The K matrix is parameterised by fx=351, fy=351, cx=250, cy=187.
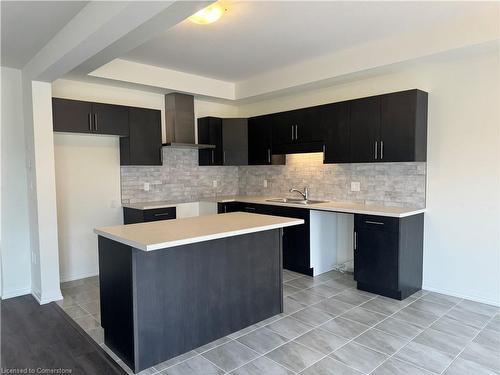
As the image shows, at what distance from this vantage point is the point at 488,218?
3371 mm

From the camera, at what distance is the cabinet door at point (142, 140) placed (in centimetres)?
444

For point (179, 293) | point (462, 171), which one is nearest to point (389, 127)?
point (462, 171)

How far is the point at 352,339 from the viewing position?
2758 millimetres

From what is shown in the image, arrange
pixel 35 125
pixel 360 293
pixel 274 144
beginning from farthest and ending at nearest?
1. pixel 274 144
2. pixel 360 293
3. pixel 35 125

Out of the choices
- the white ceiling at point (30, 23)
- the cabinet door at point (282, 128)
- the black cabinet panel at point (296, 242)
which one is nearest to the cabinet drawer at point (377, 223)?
the black cabinet panel at point (296, 242)

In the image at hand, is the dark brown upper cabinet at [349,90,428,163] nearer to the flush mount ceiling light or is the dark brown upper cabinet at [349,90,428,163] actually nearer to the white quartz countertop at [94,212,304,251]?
the white quartz countertop at [94,212,304,251]

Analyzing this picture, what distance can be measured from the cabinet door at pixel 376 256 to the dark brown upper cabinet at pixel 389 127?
764 millimetres

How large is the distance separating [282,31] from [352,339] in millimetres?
2781

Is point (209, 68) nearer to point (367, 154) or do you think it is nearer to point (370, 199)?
point (367, 154)

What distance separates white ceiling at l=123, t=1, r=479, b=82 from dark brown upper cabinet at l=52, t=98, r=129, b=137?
67 cm

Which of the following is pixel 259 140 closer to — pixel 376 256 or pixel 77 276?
pixel 376 256

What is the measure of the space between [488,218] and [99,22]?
3.71 meters

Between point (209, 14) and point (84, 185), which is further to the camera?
point (84, 185)

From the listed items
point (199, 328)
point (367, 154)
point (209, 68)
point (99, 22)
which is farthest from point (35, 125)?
point (367, 154)
